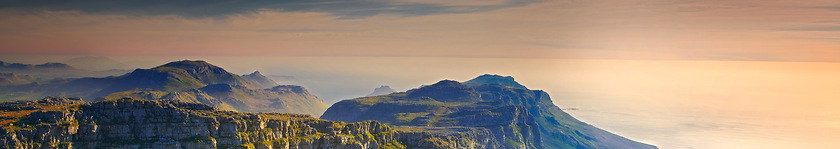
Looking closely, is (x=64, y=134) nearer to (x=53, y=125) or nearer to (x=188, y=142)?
(x=53, y=125)

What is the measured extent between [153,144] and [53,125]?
25.0 meters

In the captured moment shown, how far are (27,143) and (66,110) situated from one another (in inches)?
582

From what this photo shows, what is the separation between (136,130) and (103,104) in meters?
12.3

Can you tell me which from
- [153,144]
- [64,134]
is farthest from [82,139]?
[153,144]

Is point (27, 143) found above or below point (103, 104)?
below

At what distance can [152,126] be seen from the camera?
648 ft

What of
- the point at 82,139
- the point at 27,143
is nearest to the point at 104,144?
the point at 82,139

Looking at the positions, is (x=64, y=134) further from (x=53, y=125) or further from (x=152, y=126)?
(x=152, y=126)

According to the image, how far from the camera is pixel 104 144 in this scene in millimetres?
188875

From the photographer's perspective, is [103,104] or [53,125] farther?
[103,104]

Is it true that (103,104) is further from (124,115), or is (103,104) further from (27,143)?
(27,143)

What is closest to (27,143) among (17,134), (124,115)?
(17,134)

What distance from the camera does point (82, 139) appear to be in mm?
186750

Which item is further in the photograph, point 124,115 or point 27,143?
point 124,115
